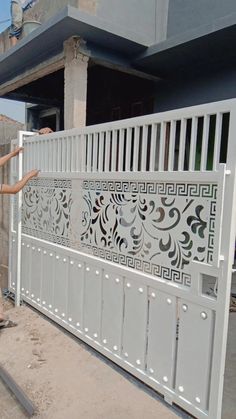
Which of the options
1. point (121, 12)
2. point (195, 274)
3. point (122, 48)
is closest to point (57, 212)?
point (195, 274)

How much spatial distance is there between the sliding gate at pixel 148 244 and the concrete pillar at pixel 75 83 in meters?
1.60

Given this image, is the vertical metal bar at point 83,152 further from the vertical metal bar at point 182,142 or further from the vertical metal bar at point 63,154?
the vertical metal bar at point 182,142

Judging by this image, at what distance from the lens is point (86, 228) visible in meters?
3.02

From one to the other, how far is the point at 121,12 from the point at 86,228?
155 inches

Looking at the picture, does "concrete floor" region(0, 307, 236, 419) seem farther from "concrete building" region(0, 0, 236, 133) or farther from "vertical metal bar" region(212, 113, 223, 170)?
"concrete building" region(0, 0, 236, 133)

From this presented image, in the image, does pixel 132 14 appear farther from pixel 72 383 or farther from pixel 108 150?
pixel 72 383

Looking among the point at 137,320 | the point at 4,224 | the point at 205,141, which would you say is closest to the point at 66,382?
the point at 137,320

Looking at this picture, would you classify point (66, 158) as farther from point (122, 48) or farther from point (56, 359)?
point (122, 48)

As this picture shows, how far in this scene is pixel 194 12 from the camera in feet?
17.5

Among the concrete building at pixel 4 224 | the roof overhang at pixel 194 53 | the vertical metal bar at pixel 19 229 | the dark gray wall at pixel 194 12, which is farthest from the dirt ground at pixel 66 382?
the dark gray wall at pixel 194 12

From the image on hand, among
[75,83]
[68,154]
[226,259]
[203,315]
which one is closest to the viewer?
[226,259]

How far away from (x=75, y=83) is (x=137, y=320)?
12.3 ft

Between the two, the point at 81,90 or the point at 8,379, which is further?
the point at 81,90

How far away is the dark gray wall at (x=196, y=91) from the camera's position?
536 centimetres
